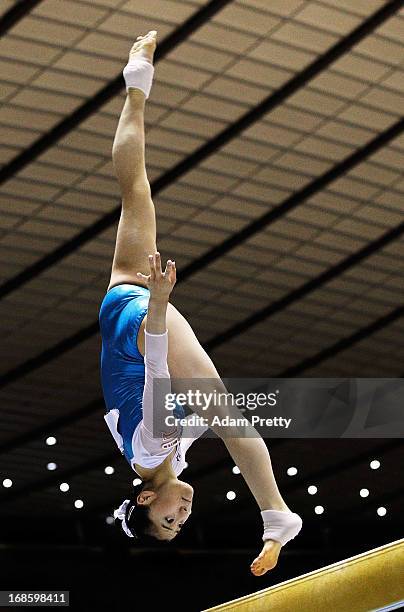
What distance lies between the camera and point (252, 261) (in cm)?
2077

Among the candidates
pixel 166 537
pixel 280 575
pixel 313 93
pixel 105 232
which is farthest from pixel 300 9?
pixel 280 575

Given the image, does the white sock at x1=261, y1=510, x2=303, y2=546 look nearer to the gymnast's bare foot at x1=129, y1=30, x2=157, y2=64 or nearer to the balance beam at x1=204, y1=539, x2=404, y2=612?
the balance beam at x1=204, y1=539, x2=404, y2=612

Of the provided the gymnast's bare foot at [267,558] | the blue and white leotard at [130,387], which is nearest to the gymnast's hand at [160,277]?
the blue and white leotard at [130,387]

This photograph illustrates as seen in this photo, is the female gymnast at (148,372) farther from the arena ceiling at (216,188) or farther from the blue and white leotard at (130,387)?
the arena ceiling at (216,188)

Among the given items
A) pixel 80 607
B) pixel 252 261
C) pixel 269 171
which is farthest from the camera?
pixel 80 607

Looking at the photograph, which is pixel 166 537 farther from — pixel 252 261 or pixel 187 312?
pixel 187 312

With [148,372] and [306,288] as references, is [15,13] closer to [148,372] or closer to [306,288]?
[306,288]

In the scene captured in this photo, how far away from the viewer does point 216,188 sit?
1872 cm

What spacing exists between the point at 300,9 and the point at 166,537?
10420 mm

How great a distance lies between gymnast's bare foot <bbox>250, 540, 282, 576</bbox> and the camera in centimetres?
526

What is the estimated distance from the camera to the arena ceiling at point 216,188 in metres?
15.5

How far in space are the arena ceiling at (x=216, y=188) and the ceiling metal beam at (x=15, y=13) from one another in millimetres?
15

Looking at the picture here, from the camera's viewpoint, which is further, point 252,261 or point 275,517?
point 252,261

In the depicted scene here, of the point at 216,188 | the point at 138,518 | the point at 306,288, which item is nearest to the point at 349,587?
the point at 138,518
